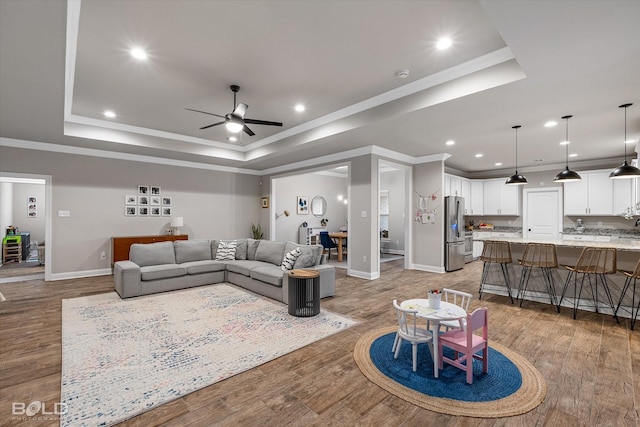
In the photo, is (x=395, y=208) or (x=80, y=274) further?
(x=395, y=208)

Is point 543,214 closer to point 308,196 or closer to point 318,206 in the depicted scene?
point 318,206

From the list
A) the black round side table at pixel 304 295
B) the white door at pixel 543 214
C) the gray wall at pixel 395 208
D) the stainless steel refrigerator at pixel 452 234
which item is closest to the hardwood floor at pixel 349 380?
the black round side table at pixel 304 295

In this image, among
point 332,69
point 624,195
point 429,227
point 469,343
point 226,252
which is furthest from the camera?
point 429,227

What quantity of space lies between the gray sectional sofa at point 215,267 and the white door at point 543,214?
21.8ft

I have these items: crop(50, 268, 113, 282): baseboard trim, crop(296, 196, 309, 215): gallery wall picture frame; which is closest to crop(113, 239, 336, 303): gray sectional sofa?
crop(50, 268, 113, 282): baseboard trim

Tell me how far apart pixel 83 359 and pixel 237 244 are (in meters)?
3.47

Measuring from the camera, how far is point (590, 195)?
7246 mm

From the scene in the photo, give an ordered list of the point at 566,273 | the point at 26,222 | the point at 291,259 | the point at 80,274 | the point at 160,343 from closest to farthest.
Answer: the point at 160,343 < the point at 566,273 < the point at 291,259 < the point at 80,274 < the point at 26,222

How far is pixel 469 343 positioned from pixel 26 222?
1365 cm

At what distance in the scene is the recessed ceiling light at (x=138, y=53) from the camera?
313 cm

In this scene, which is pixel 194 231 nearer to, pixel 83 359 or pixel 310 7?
pixel 83 359

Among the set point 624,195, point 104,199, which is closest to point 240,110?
point 104,199

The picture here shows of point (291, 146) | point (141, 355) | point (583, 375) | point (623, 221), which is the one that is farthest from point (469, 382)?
point (623, 221)

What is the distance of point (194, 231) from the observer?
7.77 meters
